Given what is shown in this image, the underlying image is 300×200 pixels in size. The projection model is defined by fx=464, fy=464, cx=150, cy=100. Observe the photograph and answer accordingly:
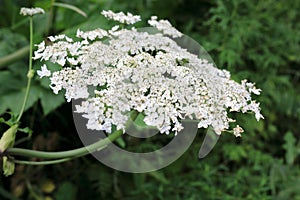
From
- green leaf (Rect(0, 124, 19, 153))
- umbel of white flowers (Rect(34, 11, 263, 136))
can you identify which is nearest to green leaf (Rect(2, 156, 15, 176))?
green leaf (Rect(0, 124, 19, 153))

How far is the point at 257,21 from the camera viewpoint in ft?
4.50

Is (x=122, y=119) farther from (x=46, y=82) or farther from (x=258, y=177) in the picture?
(x=258, y=177)

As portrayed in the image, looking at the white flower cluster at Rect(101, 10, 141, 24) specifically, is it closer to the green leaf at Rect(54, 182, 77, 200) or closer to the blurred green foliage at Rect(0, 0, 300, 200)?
the blurred green foliage at Rect(0, 0, 300, 200)

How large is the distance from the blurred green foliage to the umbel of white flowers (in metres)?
0.32

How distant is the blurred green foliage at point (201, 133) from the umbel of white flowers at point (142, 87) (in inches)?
12.5

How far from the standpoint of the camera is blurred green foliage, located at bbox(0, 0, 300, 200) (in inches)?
45.2

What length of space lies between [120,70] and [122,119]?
0.08m

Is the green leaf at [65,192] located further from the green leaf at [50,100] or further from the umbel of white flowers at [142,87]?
the umbel of white flowers at [142,87]

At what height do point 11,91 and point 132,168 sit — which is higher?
point 11,91

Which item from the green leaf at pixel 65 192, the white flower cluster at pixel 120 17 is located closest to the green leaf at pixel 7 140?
the white flower cluster at pixel 120 17

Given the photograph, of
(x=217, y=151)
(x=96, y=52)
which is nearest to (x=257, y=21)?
(x=217, y=151)

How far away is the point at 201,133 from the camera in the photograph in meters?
1.37

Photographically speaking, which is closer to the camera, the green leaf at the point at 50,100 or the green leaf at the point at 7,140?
the green leaf at the point at 7,140

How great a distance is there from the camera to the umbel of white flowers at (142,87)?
0.64m
